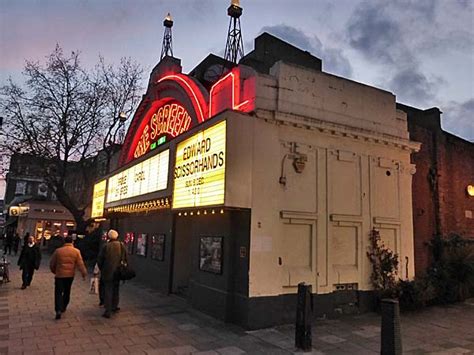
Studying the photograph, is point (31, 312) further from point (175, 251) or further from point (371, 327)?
point (371, 327)

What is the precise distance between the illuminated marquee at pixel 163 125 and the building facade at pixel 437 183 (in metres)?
7.37

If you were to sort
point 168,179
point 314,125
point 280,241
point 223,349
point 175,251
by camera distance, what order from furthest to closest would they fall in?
point 175,251 < point 168,179 < point 314,125 < point 280,241 < point 223,349

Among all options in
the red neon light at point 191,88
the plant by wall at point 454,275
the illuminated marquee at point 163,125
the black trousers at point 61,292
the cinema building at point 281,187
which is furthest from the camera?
the illuminated marquee at point 163,125

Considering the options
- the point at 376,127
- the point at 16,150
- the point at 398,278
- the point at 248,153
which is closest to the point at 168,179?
the point at 248,153

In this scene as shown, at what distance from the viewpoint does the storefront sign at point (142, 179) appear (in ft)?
34.6

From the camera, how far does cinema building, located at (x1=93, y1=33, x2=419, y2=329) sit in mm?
7910

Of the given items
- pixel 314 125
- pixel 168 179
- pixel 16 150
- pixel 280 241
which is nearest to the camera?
pixel 280 241

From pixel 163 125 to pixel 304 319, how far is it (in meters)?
9.01

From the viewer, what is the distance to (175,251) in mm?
12055

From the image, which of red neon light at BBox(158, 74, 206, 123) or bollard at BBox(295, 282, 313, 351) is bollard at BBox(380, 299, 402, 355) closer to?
bollard at BBox(295, 282, 313, 351)

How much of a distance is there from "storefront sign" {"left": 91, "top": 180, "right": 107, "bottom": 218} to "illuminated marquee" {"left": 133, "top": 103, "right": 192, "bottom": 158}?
7.93ft

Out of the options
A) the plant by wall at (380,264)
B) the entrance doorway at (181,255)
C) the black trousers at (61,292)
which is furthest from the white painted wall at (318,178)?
the entrance doorway at (181,255)

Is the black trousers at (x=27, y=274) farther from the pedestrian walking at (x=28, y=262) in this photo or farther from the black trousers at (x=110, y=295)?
the black trousers at (x=110, y=295)

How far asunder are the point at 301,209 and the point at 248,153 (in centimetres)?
195
